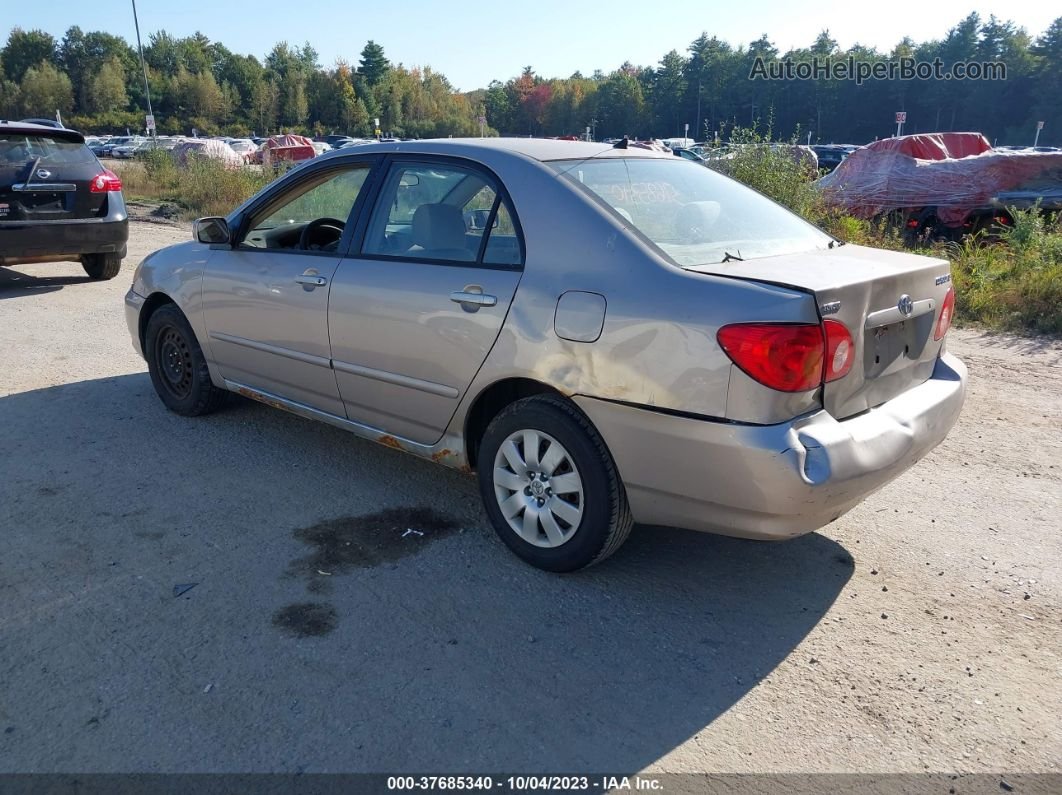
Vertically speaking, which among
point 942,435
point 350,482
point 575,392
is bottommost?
point 350,482

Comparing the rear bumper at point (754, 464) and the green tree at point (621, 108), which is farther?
the green tree at point (621, 108)

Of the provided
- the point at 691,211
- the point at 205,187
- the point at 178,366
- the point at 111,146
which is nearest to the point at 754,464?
the point at 691,211

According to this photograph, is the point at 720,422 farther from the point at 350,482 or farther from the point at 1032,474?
the point at 1032,474

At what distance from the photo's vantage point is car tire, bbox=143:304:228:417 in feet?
16.8

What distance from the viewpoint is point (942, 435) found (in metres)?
3.46

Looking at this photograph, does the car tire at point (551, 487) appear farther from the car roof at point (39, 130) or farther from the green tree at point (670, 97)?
the green tree at point (670, 97)

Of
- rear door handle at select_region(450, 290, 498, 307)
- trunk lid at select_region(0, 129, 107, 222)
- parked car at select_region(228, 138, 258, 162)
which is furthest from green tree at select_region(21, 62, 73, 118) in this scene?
rear door handle at select_region(450, 290, 498, 307)

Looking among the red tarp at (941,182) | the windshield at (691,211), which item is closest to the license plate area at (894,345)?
the windshield at (691,211)

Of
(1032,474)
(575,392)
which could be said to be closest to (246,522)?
(575,392)

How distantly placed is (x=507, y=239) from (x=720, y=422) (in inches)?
48.9

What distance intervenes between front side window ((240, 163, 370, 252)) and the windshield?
1.33 metres

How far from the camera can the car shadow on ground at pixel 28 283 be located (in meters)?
9.43

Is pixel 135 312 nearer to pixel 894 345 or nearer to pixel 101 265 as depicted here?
pixel 894 345

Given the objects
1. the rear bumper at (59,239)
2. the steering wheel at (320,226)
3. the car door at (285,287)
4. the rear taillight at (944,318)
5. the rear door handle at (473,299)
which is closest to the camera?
the rear door handle at (473,299)
